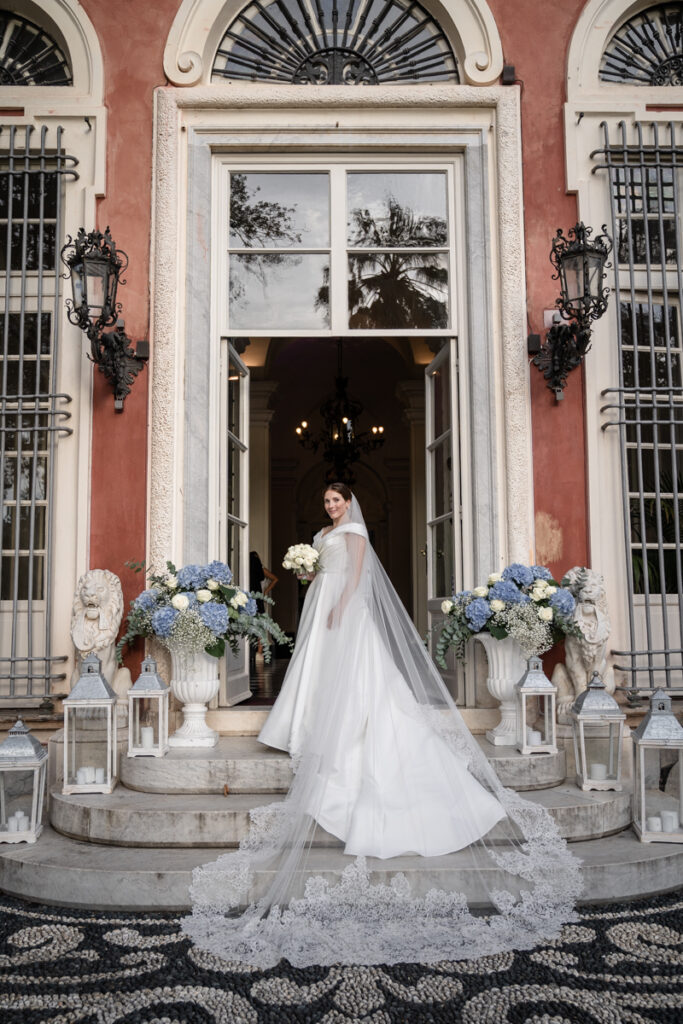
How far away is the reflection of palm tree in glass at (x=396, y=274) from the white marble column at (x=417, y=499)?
4.40 m

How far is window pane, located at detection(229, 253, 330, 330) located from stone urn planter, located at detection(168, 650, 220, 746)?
7.05ft

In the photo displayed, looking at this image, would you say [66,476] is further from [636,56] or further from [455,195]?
[636,56]

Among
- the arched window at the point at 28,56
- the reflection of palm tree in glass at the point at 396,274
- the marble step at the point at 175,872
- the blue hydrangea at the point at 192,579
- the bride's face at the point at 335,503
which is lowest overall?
the marble step at the point at 175,872

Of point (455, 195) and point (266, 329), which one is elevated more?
point (455, 195)

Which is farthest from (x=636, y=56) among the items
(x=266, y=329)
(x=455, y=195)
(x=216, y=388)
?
(x=216, y=388)

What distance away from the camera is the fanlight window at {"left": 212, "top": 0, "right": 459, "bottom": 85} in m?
5.43

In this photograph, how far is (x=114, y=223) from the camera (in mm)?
5191

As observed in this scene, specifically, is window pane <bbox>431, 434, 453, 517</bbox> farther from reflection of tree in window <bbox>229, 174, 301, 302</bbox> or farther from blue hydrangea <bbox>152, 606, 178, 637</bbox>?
blue hydrangea <bbox>152, 606, 178, 637</bbox>

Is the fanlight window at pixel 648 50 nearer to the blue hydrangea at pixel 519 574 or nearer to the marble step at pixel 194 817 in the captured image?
the blue hydrangea at pixel 519 574

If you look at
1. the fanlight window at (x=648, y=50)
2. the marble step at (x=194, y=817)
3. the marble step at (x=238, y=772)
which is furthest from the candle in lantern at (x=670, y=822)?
the fanlight window at (x=648, y=50)

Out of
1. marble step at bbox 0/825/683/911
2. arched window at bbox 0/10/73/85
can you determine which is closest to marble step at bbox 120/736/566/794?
marble step at bbox 0/825/683/911

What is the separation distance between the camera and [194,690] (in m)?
4.49

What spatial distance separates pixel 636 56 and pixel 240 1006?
228 inches

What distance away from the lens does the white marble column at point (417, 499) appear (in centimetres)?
990
